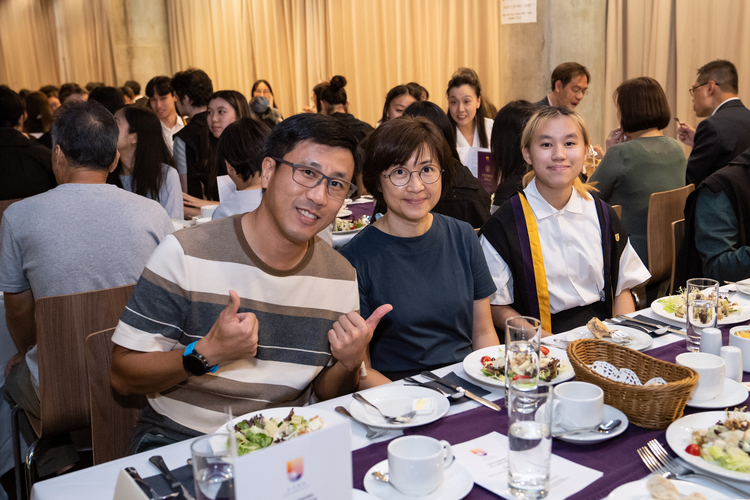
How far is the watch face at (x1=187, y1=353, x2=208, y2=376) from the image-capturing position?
1354mm

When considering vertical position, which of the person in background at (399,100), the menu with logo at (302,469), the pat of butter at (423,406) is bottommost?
the pat of butter at (423,406)

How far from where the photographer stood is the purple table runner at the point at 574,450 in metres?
1.07

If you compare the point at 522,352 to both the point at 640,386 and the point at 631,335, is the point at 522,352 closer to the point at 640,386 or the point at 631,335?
the point at 640,386

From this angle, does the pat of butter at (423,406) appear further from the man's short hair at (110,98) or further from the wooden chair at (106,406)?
the man's short hair at (110,98)

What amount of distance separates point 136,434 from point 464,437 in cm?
84

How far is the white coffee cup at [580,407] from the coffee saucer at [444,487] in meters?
0.24

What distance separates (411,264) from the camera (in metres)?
1.97

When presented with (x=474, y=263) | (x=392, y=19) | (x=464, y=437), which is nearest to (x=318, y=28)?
(x=392, y=19)

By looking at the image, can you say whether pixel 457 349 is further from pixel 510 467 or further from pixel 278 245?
pixel 510 467

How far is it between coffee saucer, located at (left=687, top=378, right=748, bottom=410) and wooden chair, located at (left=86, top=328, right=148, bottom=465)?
144cm

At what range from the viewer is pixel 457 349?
6.54ft

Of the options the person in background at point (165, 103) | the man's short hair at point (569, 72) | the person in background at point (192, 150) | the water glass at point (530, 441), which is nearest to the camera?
the water glass at point (530, 441)

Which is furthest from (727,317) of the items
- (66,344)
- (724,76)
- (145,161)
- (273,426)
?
(724,76)

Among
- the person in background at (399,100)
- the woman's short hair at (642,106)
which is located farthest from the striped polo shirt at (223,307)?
the person in background at (399,100)
